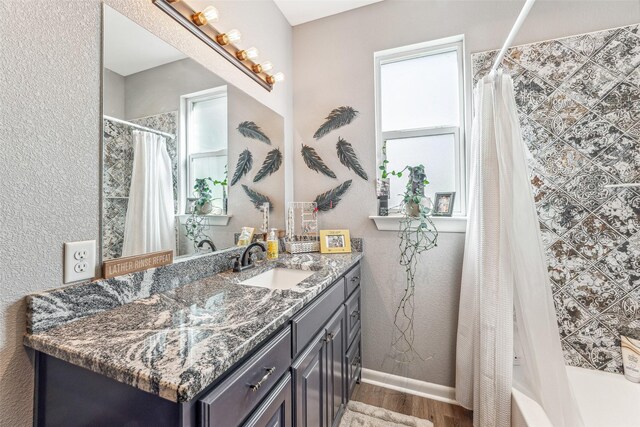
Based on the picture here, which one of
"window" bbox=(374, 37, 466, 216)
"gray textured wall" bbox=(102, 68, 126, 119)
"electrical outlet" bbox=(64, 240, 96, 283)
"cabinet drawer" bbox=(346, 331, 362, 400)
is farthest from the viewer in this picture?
"window" bbox=(374, 37, 466, 216)

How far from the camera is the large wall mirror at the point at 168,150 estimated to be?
0.94 meters

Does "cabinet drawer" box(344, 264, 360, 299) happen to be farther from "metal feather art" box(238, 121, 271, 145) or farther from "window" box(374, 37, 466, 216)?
"metal feather art" box(238, 121, 271, 145)

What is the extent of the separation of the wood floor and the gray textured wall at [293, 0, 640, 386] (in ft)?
0.44

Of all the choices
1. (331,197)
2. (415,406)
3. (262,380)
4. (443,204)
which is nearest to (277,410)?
(262,380)

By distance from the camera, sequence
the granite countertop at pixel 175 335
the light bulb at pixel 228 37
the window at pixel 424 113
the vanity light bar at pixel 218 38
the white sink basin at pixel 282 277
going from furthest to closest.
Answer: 1. the window at pixel 424 113
2. the white sink basin at pixel 282 277
3. the light bulb at pixel 228 37
4. the vanity light bar at pixel 218 38
5. the granite countertop at pixel 175 335

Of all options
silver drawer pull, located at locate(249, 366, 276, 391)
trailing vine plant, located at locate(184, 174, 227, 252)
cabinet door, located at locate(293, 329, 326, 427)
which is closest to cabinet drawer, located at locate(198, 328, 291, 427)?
silver drawer pull, located at locate(249, 366, 276, 391)

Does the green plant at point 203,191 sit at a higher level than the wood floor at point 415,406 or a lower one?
higher

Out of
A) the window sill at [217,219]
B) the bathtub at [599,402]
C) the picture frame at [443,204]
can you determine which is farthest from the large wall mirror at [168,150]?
the bathtub at [599,402]

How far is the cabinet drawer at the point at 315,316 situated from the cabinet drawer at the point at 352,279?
12 centimetres

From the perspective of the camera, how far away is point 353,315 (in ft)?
5.64

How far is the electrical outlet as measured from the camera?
80 centimetres

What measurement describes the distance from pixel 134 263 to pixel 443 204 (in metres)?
1.72

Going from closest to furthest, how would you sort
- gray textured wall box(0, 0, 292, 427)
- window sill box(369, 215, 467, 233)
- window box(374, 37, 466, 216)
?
gray textured wall box(0, 0, 292, 427) → window sill box(369, 215, 467, 233) → window box(374, 37, 466, 216)

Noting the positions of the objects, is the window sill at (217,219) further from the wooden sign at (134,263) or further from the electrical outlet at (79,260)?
the electrical outlet at (79,260)
